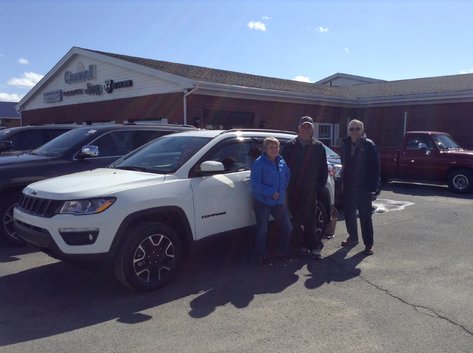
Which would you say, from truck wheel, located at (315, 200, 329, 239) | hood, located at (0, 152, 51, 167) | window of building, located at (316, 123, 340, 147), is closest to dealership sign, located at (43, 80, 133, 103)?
window of building, located at (316, 123, 340, 147)

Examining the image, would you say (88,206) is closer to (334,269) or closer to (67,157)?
(67,157)

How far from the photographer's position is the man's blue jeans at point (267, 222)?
5.22m

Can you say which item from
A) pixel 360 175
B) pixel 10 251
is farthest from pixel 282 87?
pixel 10 251

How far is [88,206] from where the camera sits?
4.13m

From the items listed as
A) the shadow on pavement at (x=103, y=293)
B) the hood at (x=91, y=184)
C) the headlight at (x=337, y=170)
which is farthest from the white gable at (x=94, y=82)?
the shadow on pavement at (x=103, y=293)

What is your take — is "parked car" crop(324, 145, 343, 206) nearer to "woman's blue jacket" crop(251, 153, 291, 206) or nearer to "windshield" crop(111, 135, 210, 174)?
"woman's blue jacket" crop(251, 153, 291, 206)

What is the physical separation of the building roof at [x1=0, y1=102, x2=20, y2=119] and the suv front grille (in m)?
43.0

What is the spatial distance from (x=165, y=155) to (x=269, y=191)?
136 cm

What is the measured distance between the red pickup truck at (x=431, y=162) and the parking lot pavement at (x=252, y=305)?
6.77m

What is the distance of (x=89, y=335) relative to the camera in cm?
358

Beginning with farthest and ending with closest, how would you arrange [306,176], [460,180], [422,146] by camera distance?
[422,146] → [460,180] → [306,176]

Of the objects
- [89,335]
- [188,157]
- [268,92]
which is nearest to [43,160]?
[188,157]

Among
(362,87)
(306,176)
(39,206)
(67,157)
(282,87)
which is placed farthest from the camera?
(362,87)

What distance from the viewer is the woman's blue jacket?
5.07m
